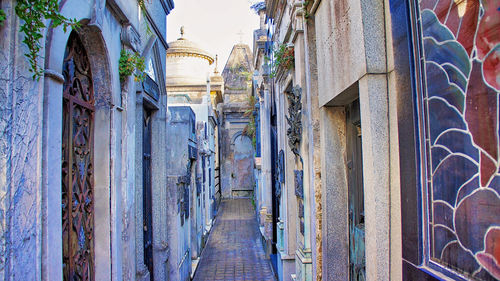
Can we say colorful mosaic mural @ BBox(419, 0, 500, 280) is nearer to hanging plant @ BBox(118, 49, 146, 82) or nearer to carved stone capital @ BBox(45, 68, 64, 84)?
carved stone capital @ BBox(45, 68, 64, 84)

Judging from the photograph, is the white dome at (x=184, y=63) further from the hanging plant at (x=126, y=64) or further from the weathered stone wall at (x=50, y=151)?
the weathered stone wall at (x=50, y=151)

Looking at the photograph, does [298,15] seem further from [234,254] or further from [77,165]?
[234,254]

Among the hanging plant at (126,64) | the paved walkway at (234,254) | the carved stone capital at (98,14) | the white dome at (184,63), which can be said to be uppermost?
the white dome at (184,63)

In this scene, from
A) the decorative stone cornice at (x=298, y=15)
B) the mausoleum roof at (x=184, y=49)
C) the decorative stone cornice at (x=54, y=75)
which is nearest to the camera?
the decorative stone cornice at (x=54, y=75)

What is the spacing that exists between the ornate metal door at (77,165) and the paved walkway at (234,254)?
5.07 m

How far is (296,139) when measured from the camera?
5066mm

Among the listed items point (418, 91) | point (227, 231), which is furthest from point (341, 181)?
point (227, 231)

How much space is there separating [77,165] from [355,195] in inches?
99.3

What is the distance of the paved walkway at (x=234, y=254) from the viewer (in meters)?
7.86

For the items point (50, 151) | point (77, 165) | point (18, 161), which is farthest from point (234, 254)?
point (18, 161)

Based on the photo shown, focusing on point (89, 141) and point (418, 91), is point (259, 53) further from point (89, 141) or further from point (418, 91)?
point (418, 91)

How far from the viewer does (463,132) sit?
5.33ft

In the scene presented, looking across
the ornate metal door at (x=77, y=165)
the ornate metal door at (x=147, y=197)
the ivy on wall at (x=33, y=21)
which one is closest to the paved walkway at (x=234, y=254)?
the ornate metal door at (x=147, y=197)

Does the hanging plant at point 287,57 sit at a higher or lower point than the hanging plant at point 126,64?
higher
